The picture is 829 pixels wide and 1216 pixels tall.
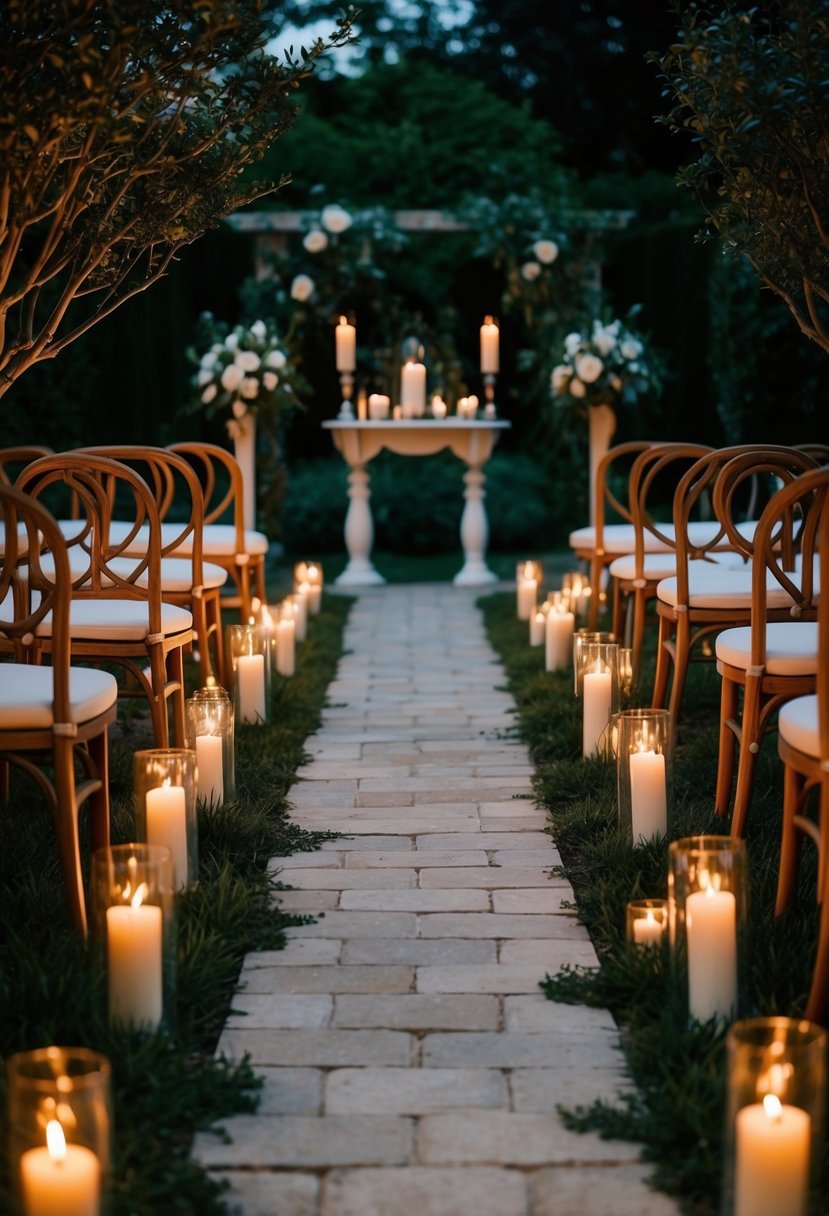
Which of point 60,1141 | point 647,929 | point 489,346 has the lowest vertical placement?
point 647,929

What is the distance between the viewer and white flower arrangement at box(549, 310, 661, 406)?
→ 8.12 meters

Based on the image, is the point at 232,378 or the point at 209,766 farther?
the point at 232,378

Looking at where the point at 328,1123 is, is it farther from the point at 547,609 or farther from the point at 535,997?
the point at 547,609

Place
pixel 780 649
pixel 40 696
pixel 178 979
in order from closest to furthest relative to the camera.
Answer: pixel 178 979, pixel 40 696, pixel 780 649

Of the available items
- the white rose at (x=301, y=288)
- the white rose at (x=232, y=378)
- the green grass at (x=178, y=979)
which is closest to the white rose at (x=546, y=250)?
the white rose at (x=301, y=288)

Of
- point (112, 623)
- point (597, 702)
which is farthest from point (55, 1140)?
point (597, 702)

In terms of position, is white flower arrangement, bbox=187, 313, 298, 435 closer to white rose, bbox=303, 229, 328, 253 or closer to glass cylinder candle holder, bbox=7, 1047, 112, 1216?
white rose, bbox=303, 229, 328, 253

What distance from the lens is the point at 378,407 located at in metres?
9.09

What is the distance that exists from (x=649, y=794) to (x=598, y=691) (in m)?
0.92

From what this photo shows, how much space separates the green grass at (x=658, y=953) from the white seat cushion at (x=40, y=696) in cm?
100

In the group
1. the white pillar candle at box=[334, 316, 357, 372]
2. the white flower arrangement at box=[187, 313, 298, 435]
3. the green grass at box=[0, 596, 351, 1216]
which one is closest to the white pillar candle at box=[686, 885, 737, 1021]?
the green grass at box=[0, 596, 351, 1216]

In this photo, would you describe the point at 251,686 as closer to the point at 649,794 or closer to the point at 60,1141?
the point at 649,794

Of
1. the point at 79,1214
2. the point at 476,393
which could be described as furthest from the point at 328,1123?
the point at 476,393

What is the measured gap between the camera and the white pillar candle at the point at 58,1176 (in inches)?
65.1
